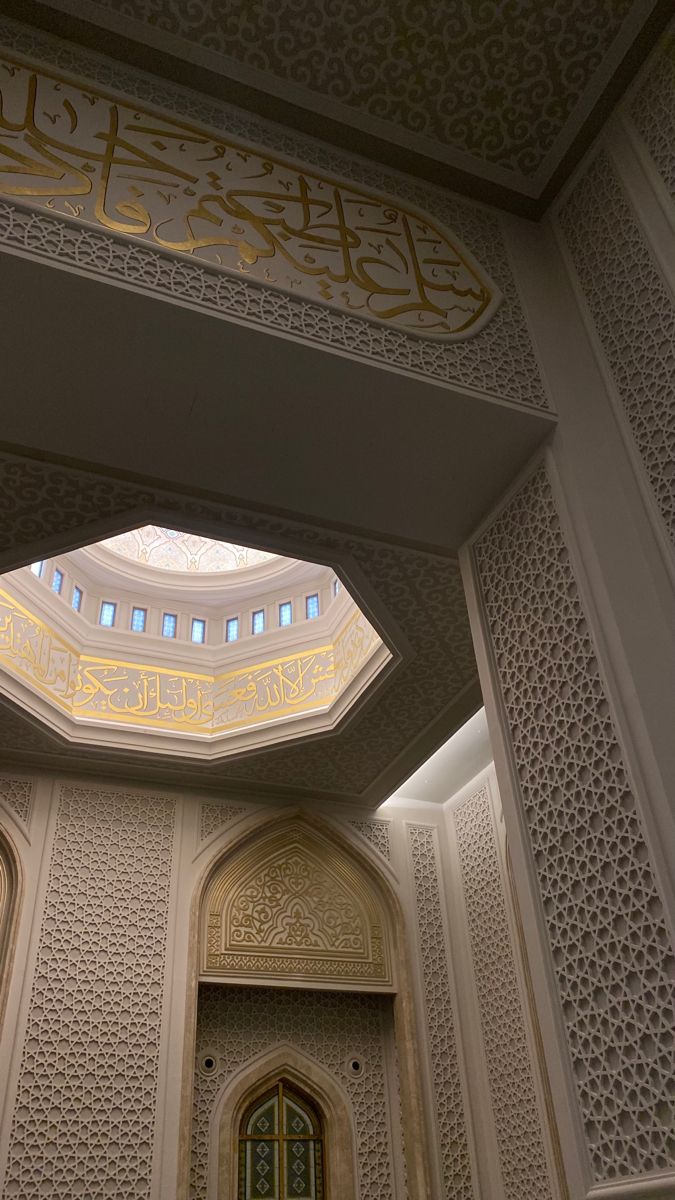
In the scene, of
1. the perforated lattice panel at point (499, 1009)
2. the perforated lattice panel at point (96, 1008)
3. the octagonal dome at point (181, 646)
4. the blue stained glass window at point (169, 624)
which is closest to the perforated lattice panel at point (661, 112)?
the octagonal dome at point (181, 646)

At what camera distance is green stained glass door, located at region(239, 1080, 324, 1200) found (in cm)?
418

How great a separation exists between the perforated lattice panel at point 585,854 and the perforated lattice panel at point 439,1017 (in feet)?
9.27

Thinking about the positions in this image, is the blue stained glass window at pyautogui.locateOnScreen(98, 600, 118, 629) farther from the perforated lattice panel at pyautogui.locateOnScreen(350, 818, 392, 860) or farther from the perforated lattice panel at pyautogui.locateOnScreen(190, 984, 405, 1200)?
the perforated lattice panel at pyautogui.locateOnScreen(190, 984, 405, 1200)

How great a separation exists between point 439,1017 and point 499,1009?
35 cm

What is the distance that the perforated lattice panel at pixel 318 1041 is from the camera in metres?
4.27

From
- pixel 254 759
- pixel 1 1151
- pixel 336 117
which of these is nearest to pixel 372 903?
pixel 254 759

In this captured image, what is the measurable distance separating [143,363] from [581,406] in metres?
1.27

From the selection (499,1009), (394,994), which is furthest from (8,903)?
(499,1009)

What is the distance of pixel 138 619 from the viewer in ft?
16.9

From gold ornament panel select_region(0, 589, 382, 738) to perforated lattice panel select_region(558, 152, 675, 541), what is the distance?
197 centimetres

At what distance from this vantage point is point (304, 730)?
450cm

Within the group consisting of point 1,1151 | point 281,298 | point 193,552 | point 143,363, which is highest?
point 193,552

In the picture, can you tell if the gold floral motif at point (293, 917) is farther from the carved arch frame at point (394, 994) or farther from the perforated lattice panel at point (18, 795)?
the perforated lattice panel at point (18, 795)

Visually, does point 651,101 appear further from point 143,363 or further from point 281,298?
point 143,363
